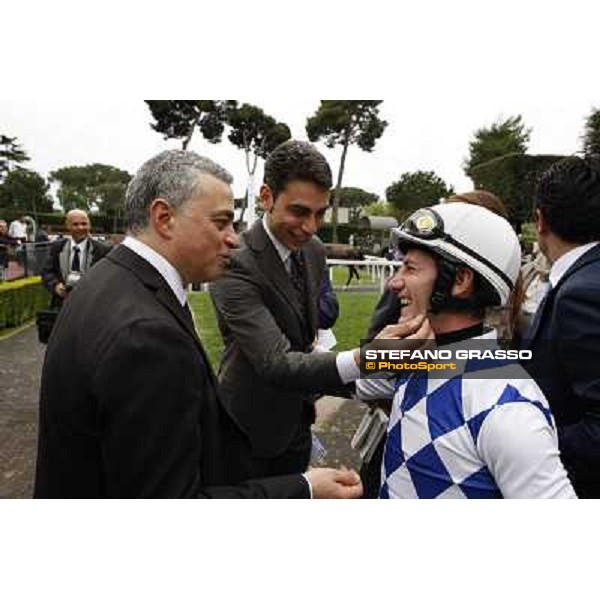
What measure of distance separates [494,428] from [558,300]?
407 millimetres

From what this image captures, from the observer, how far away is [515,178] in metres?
1.45

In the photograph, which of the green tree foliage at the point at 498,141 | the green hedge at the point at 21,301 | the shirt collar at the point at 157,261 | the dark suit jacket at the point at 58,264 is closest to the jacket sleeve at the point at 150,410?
the shirt collar at the point at 157,261

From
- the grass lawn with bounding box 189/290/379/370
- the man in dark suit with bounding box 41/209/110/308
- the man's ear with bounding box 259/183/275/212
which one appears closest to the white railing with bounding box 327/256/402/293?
the grass lawn with bounding box 189/290/379/370

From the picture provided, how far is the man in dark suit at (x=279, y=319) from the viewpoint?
54.4 inches

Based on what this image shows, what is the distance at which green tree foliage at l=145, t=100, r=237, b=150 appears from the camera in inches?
57.7

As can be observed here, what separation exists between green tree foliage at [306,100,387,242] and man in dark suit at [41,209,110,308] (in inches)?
31.2

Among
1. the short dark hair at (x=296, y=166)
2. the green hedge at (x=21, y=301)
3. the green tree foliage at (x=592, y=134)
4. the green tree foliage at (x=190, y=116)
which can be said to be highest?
the green tree foliage at (x=190, y=116)

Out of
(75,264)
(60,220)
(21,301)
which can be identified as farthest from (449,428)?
(21,301)

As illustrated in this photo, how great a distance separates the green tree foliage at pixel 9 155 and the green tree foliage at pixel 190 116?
370mm

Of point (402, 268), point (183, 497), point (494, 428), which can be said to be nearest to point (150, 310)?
point (183, 497)

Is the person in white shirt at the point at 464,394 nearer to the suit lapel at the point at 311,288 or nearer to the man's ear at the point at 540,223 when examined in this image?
the man's ear at the point at 540,223

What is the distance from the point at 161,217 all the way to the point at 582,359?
2.81ft

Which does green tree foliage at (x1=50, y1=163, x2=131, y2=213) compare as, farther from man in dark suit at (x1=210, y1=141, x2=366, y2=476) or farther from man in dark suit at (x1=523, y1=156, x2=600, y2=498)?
man in dark suit at (x1=523, y1=156, x2=600, y2=498)

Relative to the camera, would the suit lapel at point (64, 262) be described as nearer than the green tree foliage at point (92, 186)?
No
